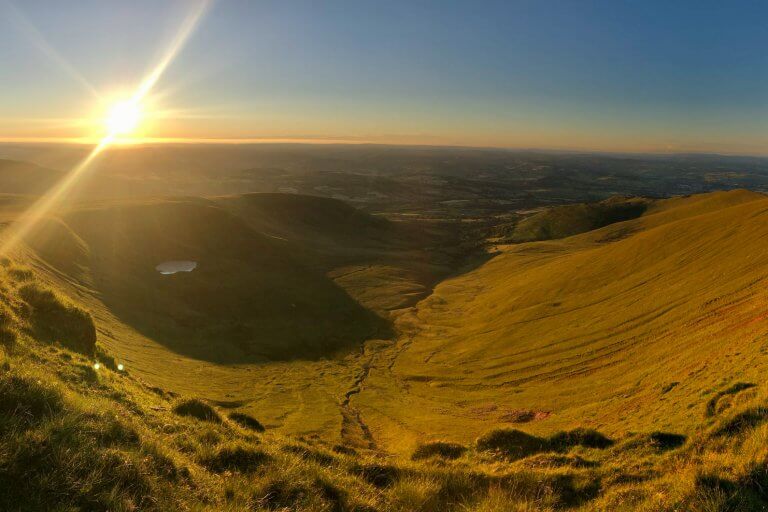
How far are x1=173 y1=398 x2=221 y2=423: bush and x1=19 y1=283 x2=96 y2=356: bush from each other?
886cm

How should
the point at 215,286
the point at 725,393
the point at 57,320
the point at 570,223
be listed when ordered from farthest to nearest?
the point at 570,223, the point at 215,286, the point at 57,320, the point at 725,393

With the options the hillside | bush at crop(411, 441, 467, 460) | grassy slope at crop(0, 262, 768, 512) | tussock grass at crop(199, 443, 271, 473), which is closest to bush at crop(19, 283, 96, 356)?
the hillside

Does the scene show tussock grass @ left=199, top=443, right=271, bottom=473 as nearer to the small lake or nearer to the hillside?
the hillside

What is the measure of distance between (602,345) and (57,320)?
48.8 meters

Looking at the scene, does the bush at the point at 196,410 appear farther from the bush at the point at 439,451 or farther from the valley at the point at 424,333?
the bush at the point at 439,451

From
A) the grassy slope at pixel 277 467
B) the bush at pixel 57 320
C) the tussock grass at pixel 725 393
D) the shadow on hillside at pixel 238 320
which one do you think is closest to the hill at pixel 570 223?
the shadow on hillside at pixel 238 320

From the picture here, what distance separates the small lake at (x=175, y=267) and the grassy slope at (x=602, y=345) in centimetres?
5046

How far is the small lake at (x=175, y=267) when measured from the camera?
8494 cm

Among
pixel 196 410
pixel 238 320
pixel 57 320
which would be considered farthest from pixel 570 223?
pixel 57 320

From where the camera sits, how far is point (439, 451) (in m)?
18.7

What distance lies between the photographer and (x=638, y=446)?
15922 millimetres

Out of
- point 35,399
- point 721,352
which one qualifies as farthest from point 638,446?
point 35,399

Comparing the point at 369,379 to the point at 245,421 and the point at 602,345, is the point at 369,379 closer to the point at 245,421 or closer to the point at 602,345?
the point at 602,345

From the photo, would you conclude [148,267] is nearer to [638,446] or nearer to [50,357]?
[50,357]
